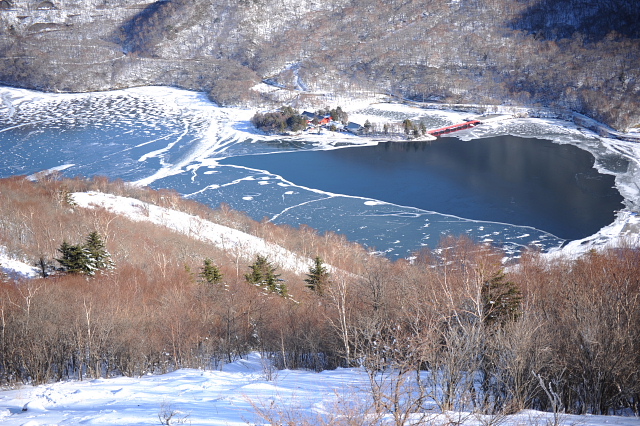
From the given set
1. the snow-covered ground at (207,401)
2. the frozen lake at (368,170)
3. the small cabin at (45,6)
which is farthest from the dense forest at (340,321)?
the small cabin at (45,6)

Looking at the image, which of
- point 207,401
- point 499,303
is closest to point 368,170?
point 499,303

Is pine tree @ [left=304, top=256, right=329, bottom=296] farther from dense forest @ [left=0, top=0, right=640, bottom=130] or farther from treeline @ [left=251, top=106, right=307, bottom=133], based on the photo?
dense forest @ [left=0, top=0, right=640, bottom=130]

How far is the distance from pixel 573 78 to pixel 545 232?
50.6 m

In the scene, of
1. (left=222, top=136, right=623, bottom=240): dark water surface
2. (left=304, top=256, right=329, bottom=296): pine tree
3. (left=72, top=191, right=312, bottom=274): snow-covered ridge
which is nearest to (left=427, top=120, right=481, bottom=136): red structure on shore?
(left=222, top=136, right=623, bottom=240): dark water surface

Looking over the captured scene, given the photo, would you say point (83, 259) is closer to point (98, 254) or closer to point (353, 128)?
point (98, 254)

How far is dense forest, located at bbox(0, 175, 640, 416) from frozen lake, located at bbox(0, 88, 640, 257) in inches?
241

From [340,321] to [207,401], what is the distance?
2931 millimetres

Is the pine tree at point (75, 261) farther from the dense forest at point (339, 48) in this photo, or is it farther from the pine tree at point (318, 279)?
the dense forest at point (339, 48)

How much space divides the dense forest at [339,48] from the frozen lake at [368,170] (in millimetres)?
14061

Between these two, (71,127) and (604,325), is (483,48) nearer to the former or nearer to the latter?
(71,127)

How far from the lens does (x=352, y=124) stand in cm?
5878

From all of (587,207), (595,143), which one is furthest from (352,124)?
(587,207)

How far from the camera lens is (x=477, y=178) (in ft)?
133

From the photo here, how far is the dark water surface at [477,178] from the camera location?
1316 inches
